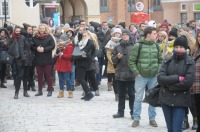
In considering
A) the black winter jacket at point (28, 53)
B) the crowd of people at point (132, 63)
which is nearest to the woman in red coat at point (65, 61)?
the crowd of people at point (132, 63)

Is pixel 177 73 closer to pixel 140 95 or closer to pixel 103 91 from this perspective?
pixel 140 95

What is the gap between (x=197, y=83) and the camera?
31.9 feet

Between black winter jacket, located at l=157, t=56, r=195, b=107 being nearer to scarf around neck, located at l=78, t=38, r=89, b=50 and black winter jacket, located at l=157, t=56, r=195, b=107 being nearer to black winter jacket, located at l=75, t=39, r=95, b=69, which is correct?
black winter jacket, located at l=75, t=39, r=95, b=69

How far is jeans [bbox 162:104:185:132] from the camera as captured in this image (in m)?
8.76

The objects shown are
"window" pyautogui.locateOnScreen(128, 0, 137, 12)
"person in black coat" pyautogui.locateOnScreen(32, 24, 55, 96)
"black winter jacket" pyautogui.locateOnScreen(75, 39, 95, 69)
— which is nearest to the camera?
"black winter jacket" pyautogui.locateOnScreen(75, 39, 95, 69)

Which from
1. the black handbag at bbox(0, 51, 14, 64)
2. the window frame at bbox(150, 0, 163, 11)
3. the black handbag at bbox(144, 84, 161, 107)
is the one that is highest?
the window frame at bbox(150, 0, 163, 11)

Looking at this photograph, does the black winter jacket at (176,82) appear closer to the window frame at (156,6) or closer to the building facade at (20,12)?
the building facade at (20,12)

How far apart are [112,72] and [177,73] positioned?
784 centimetres

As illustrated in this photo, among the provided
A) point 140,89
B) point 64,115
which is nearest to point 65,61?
point 64,115

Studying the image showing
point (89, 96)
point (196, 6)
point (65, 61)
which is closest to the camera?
point (89, 96)

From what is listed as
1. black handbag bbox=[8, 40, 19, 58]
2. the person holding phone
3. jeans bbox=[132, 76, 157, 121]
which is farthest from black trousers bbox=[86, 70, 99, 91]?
jeans bbox=[132, 76, 157, 121]

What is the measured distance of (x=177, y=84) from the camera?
28.6 feet

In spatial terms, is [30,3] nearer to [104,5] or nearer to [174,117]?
[174,117]

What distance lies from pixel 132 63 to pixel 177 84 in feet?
7.82
